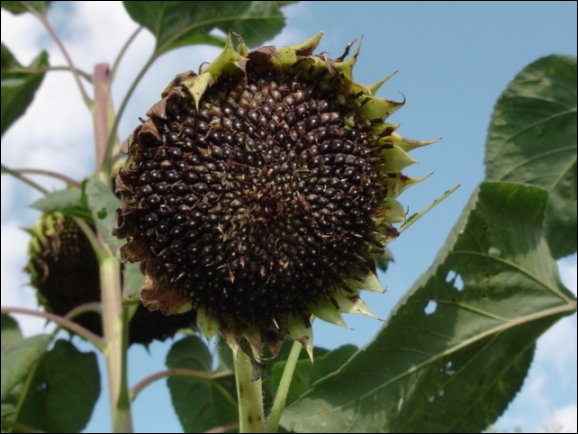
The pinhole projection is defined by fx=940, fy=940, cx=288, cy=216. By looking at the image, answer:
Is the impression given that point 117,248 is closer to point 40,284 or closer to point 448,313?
point 448,313

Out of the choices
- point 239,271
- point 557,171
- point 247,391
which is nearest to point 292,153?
point 239,271

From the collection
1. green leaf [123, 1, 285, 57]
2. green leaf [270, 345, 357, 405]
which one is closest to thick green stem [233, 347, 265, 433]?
green leaf [270, 345, 357, 405]

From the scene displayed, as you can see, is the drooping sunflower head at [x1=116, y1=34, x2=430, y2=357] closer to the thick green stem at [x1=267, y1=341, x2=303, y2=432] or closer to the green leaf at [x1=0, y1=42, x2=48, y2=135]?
the thick green stem at [x1=267, y1=341, x2=303, y2=432]

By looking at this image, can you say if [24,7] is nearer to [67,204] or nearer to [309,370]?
[67,204]

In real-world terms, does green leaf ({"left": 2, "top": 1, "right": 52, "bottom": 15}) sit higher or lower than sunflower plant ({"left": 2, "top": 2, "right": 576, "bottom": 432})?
higher

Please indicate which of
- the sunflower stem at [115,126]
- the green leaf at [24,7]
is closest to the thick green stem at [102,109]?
the sunflower stem at [115,126]

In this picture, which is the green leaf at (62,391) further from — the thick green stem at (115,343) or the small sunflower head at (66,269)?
the thick green stem at (115,343)

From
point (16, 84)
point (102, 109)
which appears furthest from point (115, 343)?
point (16, 84)
